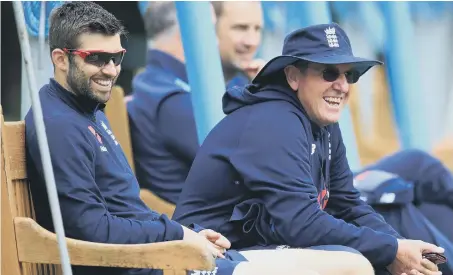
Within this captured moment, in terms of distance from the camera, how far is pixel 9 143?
9.48 feet

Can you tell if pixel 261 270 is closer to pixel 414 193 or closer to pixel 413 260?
pixel 413 260

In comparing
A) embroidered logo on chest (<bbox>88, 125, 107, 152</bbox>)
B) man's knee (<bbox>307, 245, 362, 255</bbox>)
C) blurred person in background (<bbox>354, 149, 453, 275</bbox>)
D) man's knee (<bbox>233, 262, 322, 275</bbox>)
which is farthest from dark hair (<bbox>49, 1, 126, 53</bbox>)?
blurred person in background (<bbox>354, 149, 453, 275</bbox>)

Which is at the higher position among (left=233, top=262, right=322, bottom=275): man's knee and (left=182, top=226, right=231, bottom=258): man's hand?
(left=182, top=226, right=231, bottom=258): man's hand

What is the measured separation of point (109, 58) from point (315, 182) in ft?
2.91

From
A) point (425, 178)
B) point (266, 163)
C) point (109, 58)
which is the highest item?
point (109, 58)

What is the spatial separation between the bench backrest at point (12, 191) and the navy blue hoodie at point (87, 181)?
3cm

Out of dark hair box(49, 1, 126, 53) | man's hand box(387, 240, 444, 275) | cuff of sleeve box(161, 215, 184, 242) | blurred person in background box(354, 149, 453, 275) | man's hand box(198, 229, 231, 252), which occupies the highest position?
dark hair box(49, 1, 126, 53)

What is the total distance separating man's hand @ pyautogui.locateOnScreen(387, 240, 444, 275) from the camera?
324 centimetres

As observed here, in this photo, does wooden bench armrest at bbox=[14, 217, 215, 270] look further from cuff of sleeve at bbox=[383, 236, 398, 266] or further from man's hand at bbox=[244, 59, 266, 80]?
man's hand at bbox=[244, 59, 266, 80]

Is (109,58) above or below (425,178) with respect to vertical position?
above

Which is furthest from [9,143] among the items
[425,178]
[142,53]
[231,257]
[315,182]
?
[425,178]

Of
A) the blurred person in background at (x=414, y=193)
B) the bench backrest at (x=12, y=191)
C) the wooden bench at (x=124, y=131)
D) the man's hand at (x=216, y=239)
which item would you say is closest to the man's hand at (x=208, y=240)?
the man's hand at (x=216, y=239)

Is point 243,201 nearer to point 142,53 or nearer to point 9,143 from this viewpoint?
point 9,143

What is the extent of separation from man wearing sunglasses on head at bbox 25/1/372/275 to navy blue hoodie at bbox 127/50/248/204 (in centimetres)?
166
